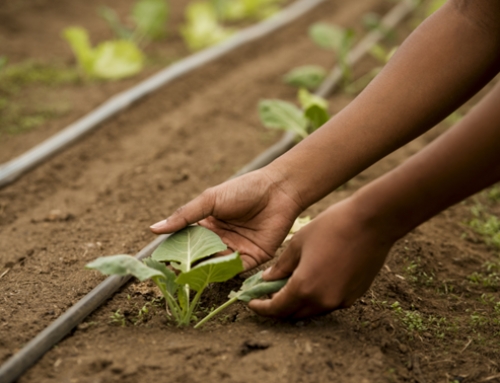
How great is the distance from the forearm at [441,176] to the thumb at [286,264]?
245 mm

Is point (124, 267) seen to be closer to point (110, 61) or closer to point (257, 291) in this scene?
point (257, 291)

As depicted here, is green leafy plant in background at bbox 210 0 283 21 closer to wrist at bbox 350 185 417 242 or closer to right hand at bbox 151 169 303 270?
right hand at bbox 151 169 303 270

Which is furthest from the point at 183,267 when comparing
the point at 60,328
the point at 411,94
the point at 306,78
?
the point at 306,78

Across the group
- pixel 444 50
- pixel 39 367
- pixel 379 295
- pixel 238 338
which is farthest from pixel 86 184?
pixel 444 50

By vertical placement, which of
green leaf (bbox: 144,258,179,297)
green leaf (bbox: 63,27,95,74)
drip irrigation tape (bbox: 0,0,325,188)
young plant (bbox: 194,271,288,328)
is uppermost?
green leaf (bbox: 63,27,95,74)

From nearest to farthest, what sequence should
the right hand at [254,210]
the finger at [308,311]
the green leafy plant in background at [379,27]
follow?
the finger at [308,311] < the right hand at [254,210] < the green leafy plant in background at [379,27]

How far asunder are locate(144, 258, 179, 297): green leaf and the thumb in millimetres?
296

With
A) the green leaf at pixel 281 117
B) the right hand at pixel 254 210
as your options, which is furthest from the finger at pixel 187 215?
the green leaf at pixel 281 117

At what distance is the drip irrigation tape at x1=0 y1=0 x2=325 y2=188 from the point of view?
8.63 ft

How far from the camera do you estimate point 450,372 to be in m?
1.39

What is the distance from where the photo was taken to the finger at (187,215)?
1.56 meters

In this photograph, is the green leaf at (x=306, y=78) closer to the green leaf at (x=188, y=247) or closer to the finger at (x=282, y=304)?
the green leaf at (x=188, y=247)

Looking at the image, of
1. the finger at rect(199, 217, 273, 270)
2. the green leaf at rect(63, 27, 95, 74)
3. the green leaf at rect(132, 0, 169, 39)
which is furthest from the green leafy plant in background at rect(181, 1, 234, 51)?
the finger at rect(199, 217, 273, 270)

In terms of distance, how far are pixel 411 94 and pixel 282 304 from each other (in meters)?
0.82
